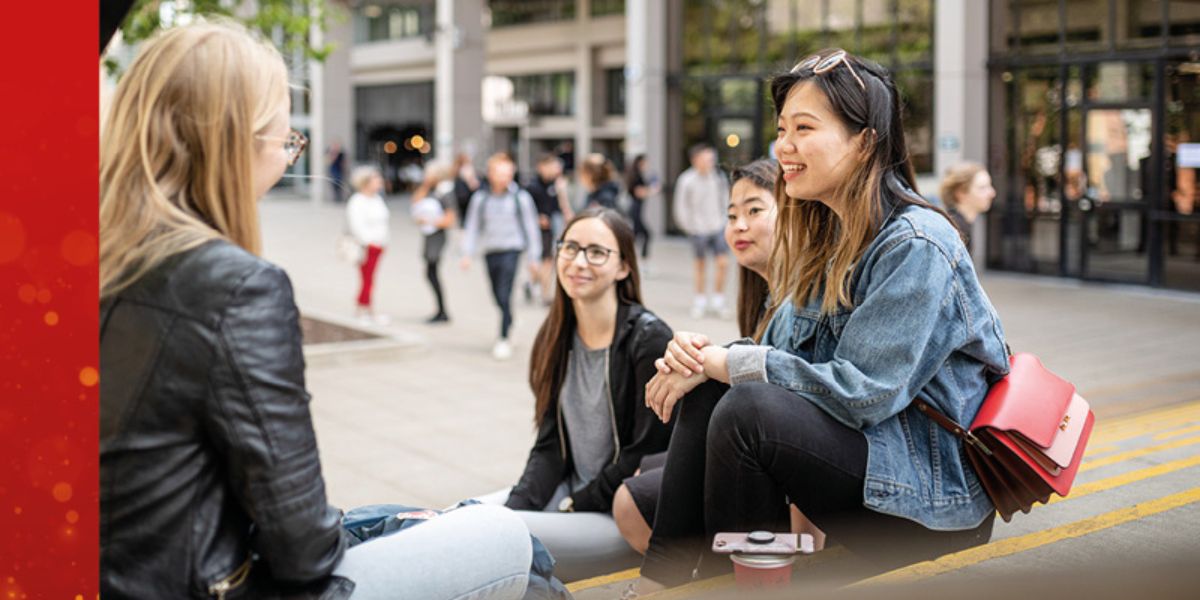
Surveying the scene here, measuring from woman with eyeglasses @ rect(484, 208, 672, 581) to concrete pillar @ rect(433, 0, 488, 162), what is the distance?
2747 cm

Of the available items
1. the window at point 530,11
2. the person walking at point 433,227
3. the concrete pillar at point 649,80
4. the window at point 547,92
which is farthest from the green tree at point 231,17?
the window at point 547,92

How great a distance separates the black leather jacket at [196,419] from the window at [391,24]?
4084cm

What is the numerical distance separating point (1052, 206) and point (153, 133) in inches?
642

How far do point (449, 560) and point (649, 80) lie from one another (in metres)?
21.7

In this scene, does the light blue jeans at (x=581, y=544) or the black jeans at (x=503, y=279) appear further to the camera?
the black jeans at (x=503, y=279)

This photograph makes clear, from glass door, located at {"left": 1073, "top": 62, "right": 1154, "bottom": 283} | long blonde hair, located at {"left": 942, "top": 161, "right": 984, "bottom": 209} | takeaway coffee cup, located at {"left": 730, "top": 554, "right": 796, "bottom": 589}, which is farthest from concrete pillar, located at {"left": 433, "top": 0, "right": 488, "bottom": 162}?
takeaway coffee cup, located at {"left": 730, "top": 554, "right": 796, "bottom": 589}

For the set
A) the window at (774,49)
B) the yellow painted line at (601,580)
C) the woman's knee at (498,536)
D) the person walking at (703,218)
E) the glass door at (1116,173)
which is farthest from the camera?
the window at (774,49)

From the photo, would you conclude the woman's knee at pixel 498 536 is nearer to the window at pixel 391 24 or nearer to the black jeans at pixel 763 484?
the black jeans at pixel 763 484

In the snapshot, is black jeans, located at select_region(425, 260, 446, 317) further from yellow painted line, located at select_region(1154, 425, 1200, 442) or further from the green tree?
yellow painted line, located at select_region(1154, 425, 1200, 442)

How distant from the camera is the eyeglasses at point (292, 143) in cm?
245

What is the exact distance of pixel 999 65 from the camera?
59.3 feet

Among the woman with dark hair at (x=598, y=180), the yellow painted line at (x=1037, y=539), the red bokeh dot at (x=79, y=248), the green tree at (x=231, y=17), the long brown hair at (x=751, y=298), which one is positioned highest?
the green tree at (x=231, y=17)

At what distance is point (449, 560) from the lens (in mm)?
2668

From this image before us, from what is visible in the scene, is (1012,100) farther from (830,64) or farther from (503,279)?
(830,64)
